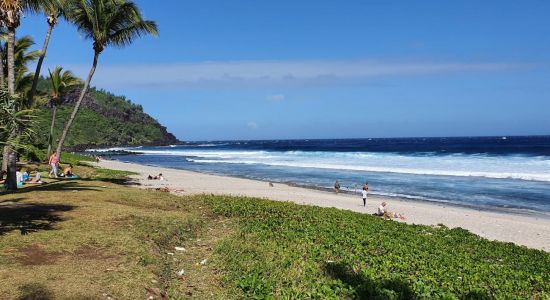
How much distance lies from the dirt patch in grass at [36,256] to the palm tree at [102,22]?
16740 mm

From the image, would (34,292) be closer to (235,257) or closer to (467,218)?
(235,257)

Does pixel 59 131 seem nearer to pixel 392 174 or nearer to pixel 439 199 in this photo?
pixel 392 174

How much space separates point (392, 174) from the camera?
46438 millimetres

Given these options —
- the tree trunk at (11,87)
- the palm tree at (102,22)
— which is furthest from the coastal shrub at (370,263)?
the palm tree at (102,22)

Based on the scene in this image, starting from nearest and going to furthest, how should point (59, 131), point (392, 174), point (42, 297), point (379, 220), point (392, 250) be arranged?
point (42, 297) → point (392, 250) → point (379, 220) → point (392, 174) → point (59, 131)

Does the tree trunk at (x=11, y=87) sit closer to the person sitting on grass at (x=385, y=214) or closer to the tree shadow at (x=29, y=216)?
the tree shadow at (x=29, y=216)

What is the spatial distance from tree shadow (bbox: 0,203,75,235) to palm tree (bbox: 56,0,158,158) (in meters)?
11.9

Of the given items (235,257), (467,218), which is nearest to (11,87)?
(235,257)

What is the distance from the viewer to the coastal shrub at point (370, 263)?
845cm

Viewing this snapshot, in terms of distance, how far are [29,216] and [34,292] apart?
18.8ft

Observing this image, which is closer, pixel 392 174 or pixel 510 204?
pixel 510 204

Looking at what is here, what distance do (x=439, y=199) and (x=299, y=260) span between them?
21.3 m

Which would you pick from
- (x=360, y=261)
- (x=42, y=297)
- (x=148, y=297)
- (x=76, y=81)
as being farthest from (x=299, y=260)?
(x=76, y=81)

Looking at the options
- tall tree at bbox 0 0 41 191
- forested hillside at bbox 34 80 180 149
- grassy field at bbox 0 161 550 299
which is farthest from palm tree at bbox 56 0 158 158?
forested hillside at bbox 34 80 180 149
